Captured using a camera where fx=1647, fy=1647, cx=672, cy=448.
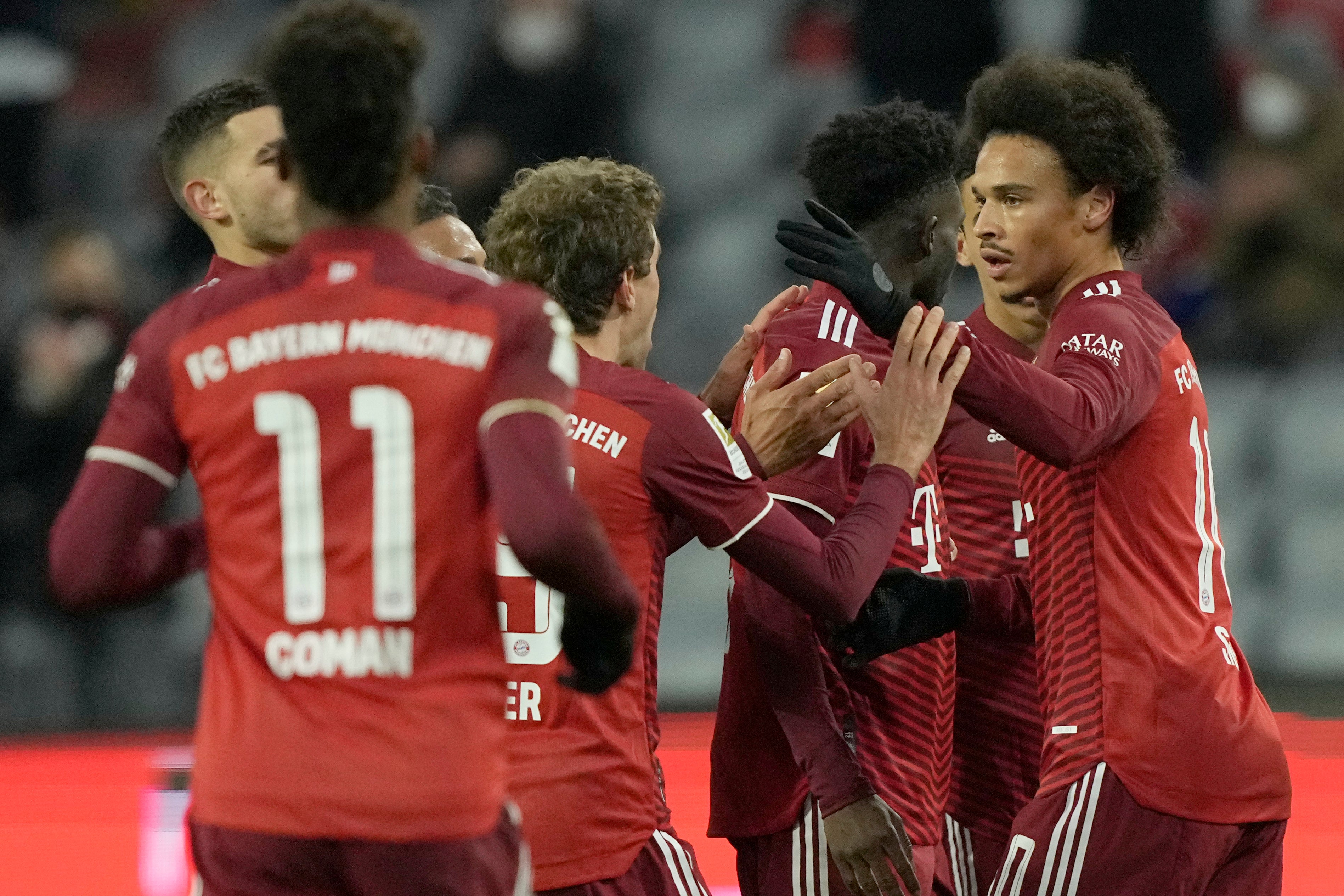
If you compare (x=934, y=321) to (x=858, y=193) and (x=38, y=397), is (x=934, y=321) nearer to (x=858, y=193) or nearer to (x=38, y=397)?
(x=858, y=193)

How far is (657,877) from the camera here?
2918 mm

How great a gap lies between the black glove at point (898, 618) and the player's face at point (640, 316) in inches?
25.8

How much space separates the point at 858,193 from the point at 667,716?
4.53 m

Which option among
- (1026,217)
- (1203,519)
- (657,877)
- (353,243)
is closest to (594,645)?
(353,243)

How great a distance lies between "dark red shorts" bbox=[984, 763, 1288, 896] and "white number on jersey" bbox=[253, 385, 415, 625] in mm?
1556

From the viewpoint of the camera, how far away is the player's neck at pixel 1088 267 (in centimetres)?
337

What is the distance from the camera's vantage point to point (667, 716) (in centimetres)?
777

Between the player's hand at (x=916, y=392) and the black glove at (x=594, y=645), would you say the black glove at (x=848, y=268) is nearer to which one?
the player's hand at (x=916, y=392)

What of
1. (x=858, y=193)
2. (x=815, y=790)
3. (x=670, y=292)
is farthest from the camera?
(x=670, y=292)

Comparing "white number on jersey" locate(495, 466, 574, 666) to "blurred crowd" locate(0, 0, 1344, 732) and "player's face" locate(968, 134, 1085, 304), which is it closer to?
"player's face" locate(968, 134, 1085, 304)

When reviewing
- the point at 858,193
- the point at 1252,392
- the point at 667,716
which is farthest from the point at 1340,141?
the point at 858,193

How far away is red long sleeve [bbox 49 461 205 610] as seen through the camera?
6.84ft

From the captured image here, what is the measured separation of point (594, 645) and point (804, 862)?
4.50 ft

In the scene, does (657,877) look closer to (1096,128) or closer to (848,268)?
(848,268)
